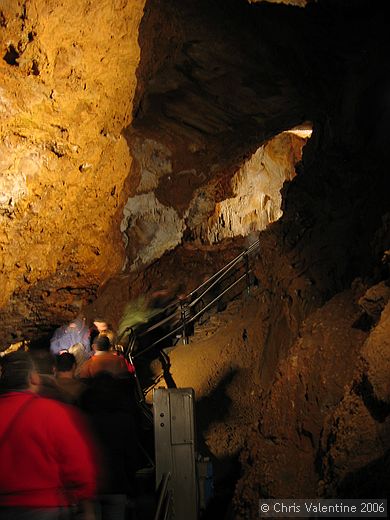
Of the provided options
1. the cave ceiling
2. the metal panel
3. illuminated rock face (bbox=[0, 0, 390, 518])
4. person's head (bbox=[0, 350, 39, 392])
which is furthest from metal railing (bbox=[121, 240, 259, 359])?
person's head (bbox=[0, 350, 39, 392])

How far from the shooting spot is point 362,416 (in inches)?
130

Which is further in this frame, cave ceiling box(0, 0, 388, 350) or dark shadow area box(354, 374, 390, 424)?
cave ceiling box(0, 0, 388, 350)

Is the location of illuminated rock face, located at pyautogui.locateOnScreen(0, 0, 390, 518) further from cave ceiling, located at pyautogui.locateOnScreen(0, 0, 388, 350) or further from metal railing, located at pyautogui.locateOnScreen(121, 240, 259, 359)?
metal railing, located at pyautogui.locateOnScreen(121, 240, 259, 359)

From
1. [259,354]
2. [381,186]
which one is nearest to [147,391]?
[259,354]

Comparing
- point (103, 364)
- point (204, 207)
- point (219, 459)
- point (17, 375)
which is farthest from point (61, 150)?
point (17, 375)

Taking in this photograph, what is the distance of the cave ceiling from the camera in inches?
289

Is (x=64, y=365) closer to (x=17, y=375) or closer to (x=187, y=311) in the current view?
(x=17, y=375)

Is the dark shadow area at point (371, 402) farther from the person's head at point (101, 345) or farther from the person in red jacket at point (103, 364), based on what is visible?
the person's head at point (101, 345)

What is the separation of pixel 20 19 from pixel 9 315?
5.75 meters

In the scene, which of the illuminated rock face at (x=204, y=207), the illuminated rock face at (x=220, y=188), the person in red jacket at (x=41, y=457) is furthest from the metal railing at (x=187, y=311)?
the person in red jacket at (x=41, y=457)

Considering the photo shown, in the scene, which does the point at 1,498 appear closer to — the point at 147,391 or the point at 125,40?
the point at 147,391

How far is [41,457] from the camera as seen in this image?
2404 millimetres

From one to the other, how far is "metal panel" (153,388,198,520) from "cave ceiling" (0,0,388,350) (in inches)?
186

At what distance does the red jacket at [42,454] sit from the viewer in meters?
2.35
